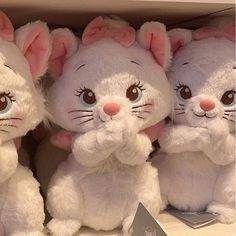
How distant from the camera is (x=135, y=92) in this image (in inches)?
24.0

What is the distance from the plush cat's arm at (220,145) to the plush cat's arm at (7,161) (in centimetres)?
28

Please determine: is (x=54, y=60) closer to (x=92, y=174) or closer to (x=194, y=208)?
(x=92, y=174)

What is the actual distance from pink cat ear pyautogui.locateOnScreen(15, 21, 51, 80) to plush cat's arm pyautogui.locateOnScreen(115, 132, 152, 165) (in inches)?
5.9

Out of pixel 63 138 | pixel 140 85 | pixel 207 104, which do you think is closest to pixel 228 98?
pixel 207 104

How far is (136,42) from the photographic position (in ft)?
2.13

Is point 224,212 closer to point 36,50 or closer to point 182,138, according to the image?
point 182,138

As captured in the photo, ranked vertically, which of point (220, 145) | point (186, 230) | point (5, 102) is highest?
point (5, 102)

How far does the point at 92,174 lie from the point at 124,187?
0.05 meters

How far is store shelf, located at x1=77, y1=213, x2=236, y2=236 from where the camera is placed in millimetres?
648

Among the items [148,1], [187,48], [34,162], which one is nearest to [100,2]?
[148,1]

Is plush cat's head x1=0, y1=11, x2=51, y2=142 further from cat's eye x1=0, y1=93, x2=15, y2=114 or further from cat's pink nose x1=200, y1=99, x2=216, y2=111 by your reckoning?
cat's pink nose x1=200, y1=99, x2=216, y2=111

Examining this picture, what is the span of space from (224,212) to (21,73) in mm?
371

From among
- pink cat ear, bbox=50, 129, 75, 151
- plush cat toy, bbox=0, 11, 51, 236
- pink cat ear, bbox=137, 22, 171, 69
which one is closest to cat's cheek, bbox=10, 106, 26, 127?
plush cat toy, bbox=0, 11, 51, 236

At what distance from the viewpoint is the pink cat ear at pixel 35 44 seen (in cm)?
58
